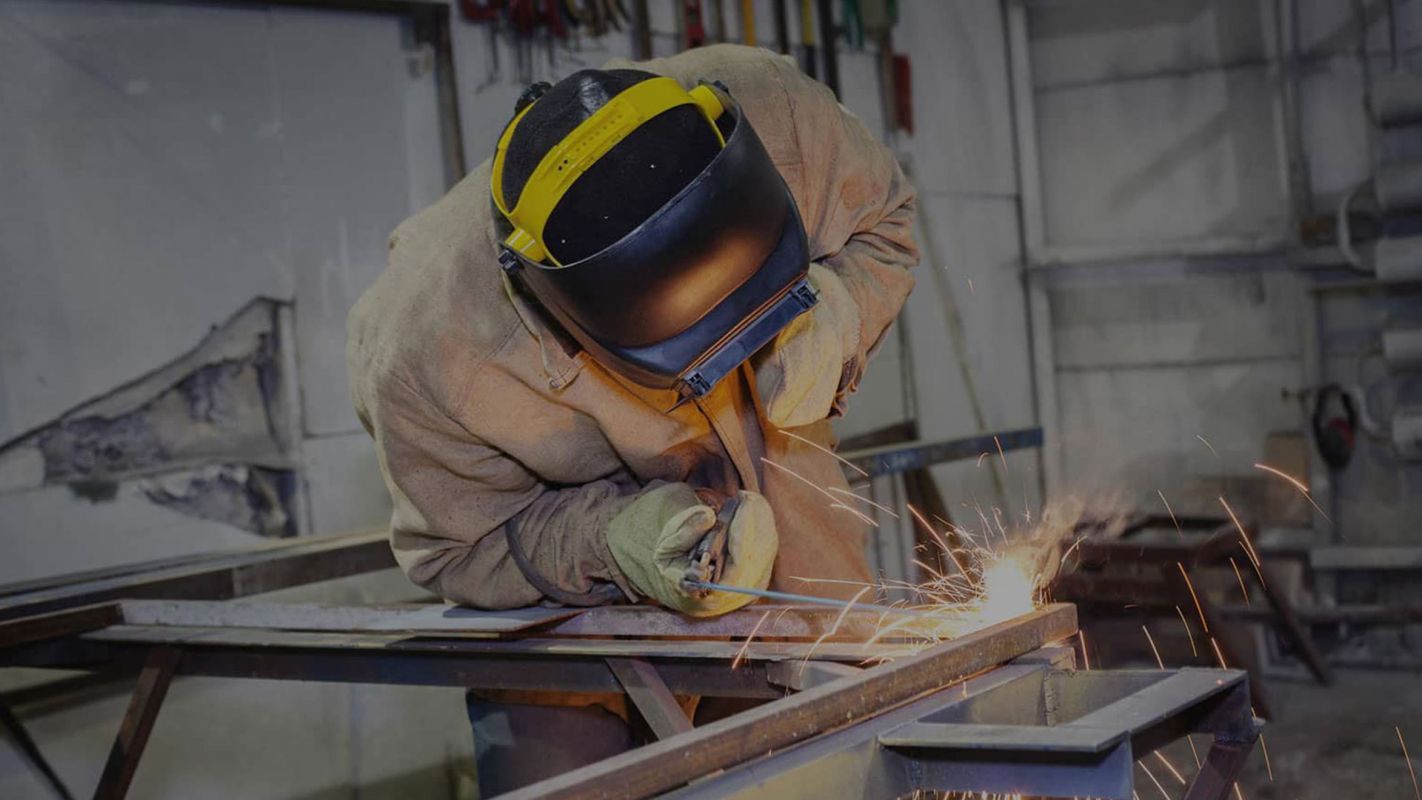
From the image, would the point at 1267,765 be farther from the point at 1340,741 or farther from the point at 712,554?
the point at 712,554

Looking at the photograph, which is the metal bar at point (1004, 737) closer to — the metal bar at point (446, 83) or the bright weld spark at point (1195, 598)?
the metal bar at point (446, 83)

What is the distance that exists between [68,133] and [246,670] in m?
1.41

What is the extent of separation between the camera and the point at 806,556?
8.84ft

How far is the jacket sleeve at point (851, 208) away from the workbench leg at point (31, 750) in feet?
6.47

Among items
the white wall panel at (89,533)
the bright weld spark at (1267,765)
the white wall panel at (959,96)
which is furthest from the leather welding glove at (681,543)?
the white wall panel at (959,96)

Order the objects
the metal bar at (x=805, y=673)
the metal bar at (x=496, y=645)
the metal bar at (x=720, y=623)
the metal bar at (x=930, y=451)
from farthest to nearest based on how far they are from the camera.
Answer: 1. the metal bar at (x=930, y=451)
2. the metal bar at (x=720, y=623)
3. the metal bar at (x=496, y=645)
4. the metal bar at (x=805, y=673)

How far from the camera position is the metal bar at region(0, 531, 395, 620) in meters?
2.83

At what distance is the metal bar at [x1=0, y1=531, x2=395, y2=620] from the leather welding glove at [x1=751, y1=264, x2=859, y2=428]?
1325 mm

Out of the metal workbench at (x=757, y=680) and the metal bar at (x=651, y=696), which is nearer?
the metal workbench at (x=757, y=680)

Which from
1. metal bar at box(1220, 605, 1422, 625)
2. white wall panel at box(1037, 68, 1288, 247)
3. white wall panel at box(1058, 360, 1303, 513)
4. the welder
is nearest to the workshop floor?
metal bar at box(1220, 605, 1422, 625)

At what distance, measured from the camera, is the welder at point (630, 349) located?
183 centimetres

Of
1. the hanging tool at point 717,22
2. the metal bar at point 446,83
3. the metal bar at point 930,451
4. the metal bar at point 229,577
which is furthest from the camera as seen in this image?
the hanging tool at point 717,22

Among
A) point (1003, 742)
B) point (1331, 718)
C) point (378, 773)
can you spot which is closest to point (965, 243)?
point (1331, 718)

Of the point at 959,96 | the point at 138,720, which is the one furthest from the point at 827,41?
the point at 138,720
